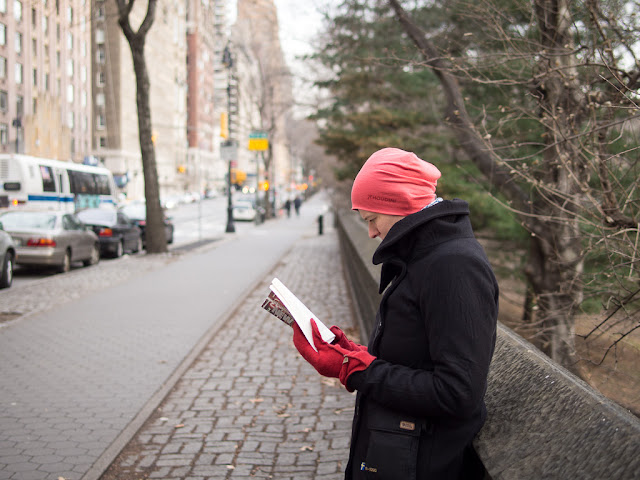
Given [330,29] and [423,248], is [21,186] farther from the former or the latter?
[423,248]

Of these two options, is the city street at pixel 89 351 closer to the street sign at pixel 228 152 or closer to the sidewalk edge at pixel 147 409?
the sidewalk edge at pixel 147 409

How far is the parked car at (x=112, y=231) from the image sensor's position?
856 inches

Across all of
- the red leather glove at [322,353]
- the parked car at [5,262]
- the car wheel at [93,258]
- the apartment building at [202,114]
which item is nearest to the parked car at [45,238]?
the car wheel at [93,258]

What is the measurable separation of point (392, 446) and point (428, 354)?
1.00 feet

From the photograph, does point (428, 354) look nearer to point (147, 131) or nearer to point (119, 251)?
point (147, 131)

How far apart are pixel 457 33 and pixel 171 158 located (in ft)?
356

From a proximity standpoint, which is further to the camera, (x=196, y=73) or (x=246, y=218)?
(x=196, y=73)

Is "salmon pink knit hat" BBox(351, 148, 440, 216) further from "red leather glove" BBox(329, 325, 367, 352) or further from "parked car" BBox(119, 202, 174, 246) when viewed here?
"parked car" BBox(119, 202, 174, 246)

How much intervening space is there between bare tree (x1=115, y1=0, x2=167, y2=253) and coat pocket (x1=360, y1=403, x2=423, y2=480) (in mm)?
19370

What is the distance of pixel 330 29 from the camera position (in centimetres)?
1379

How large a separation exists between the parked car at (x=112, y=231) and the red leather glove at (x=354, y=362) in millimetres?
20613

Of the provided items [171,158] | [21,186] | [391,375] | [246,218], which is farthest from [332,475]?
[171,158]

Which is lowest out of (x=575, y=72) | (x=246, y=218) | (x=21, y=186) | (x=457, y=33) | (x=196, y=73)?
(x=246, y=218)

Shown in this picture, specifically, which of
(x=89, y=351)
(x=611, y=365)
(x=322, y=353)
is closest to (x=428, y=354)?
(x=322, y=353)
